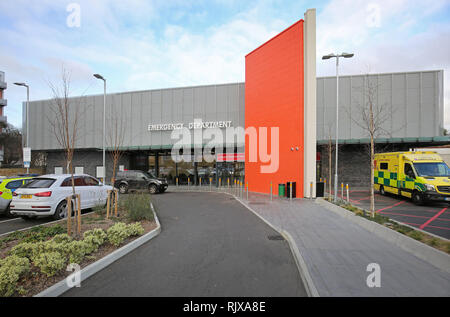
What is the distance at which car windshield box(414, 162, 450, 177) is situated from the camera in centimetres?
1169

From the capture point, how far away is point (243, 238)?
6.38 m

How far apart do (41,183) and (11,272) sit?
5.62 m

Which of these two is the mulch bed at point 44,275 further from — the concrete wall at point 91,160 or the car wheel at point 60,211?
the concrete wall at point 91,160

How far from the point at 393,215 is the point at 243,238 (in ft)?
22.0

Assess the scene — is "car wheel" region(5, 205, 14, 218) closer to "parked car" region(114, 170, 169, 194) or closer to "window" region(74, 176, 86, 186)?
"window" region(74, 176, 86, 186)

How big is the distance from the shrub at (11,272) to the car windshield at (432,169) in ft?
49.6

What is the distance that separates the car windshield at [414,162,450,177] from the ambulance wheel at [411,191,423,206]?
102cm

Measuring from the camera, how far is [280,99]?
1548 centimetres

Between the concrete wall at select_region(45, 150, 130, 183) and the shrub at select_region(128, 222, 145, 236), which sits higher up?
the concrete wall at select_region(45, 150, 130, 183)
